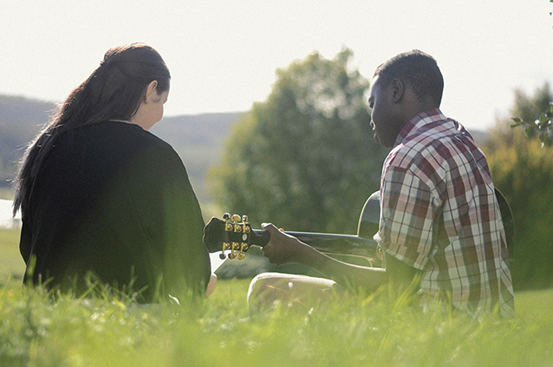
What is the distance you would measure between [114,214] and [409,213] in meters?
1.58

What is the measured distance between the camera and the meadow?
1.44m

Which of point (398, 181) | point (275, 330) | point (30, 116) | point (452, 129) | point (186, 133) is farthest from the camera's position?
point (186, 133)

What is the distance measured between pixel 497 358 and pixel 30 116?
155170 mm

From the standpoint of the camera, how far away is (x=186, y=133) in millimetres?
178000

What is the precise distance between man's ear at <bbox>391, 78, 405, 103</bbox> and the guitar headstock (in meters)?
1.26

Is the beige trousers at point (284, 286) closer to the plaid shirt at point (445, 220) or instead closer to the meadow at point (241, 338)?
the plaid shirt at point (445, 220)

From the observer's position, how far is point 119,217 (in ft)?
8.48

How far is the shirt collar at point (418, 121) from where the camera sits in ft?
9.61

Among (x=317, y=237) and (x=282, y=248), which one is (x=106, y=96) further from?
(x=317, y=237)

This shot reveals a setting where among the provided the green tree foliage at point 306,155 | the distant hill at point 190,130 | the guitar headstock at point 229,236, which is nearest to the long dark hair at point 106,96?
the guitar headstock at point 229,236

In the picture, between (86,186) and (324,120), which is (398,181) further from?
(324,120)

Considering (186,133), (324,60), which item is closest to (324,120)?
(324,60)

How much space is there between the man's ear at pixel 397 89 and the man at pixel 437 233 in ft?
0.97

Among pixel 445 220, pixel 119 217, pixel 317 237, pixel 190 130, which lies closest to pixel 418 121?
pixel 445 220
